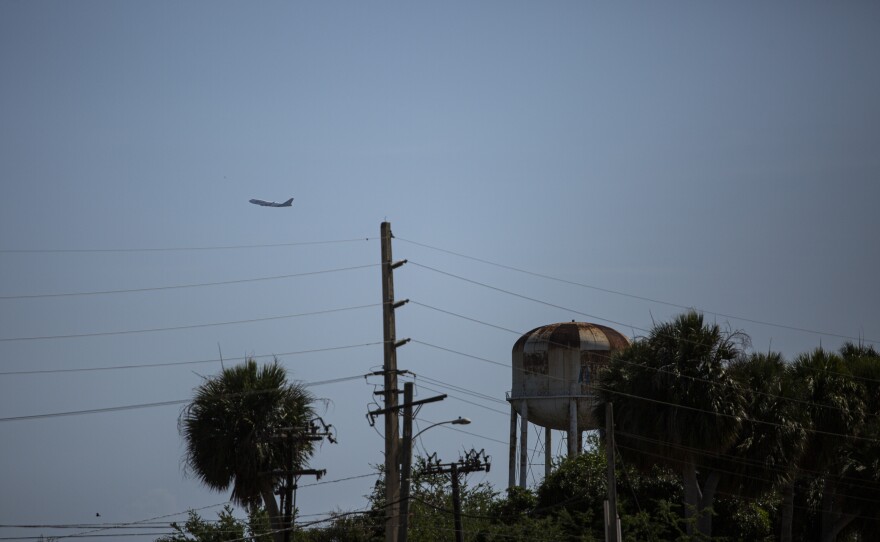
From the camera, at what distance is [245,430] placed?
3791 cm

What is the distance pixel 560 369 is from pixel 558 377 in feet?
1.19

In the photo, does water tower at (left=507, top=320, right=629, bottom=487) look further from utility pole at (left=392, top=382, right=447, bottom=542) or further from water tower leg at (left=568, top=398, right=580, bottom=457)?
utility pole at (left=392, top=382, right=447, bottom=542)

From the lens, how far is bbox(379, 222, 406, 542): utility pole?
29.7 meters

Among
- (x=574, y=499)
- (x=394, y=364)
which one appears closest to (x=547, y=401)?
(x=574, y=499)

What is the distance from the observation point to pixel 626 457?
136 feet

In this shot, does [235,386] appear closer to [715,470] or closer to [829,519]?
[715,470]

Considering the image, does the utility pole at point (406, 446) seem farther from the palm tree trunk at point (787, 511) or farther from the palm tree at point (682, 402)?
the palm tree trunk at point (787, 511)

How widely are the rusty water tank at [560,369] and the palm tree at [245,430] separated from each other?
16.6 metres

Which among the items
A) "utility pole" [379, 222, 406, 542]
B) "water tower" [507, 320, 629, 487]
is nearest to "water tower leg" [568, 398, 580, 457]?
"water tower" [507, 320, 629, 487]

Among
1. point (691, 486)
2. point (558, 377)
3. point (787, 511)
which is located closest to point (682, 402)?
point (691, 486)

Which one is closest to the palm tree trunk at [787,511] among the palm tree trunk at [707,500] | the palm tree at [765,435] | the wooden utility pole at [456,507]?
the palm tree at [765,435]

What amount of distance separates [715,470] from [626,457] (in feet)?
9.98

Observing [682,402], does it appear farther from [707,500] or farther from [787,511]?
[787,511]

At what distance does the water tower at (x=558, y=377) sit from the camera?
A: 53.0 m
